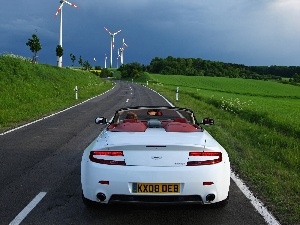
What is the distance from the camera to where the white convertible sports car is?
4.59 metres

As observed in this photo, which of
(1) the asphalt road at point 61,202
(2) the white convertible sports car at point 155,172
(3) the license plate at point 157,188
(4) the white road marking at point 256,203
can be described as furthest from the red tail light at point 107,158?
(4) the white road marking at point 256,203

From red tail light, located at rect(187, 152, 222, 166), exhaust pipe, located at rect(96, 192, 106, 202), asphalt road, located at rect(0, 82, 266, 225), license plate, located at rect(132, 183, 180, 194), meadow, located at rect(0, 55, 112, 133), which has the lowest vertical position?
meadow, located at rect(0, 55, 112, 133)

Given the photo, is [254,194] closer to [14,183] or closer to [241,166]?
[241,166]

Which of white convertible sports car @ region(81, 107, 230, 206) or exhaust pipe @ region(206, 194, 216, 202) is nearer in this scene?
white convertible sports car @ region(81, 107, 230, 206)

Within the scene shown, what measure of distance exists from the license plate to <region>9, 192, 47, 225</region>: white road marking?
56.8 inches

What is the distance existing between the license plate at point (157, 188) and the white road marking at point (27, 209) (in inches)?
56.8

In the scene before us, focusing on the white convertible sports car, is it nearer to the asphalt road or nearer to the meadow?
the asphalt road

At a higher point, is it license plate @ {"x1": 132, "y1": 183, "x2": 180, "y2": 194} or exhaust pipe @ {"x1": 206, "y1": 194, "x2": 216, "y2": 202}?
license plate @ {"x1": 132, "y1": 183, "x2": 180, "y2": 194}

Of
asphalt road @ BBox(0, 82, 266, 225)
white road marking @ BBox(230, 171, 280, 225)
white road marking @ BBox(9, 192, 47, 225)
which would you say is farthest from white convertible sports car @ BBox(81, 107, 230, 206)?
white road marking @ BBox(9, 192, 47, 225)

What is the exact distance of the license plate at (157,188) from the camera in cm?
459

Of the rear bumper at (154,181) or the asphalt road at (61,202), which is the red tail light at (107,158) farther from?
the asphalt road at (61,202)

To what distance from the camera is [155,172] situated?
15.0ft

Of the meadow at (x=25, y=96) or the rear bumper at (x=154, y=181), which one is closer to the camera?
the rear bumper at (x=154, y=181)

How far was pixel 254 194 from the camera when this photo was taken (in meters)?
6.14
